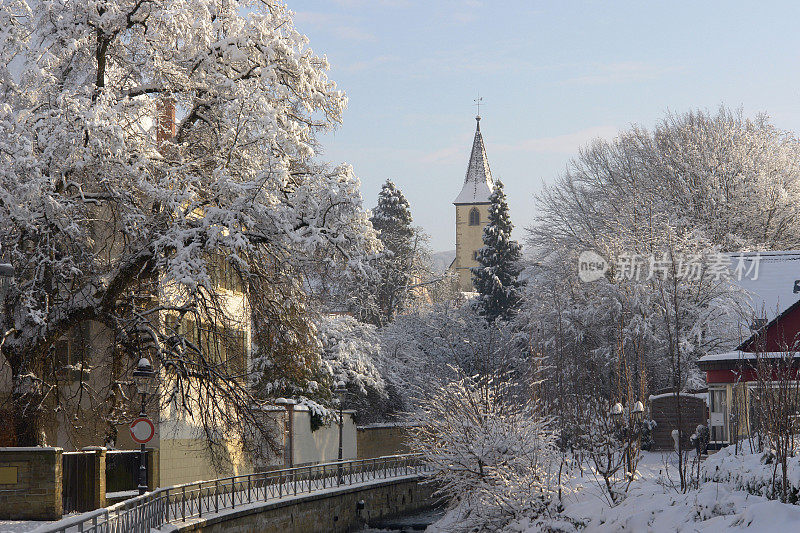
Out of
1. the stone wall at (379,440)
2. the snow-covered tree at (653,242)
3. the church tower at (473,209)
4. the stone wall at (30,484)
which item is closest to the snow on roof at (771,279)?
the snow-covered tree at (653,242)

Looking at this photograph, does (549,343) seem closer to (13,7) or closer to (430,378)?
(430,378)

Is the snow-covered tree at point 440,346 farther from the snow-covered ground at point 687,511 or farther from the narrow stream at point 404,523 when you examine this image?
the snow-covered ground at point 687,511

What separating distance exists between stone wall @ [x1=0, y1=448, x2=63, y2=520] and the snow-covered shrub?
28.9ft

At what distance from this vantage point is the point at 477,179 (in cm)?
11994

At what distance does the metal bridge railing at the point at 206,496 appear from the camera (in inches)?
610

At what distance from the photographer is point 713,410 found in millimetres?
34562

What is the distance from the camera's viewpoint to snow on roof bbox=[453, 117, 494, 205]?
118438mm

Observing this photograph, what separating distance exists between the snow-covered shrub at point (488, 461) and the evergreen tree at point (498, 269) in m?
29.1

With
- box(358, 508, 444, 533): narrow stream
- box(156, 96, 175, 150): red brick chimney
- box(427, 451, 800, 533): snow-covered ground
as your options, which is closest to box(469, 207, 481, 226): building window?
box(358, 508, 444, 533): narrow stream

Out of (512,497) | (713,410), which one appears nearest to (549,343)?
(713,410)

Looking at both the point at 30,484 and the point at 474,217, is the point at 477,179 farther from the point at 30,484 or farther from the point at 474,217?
the point at 30,484

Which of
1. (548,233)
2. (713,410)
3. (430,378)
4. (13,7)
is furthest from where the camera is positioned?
(548,233)

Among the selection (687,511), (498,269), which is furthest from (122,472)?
(498,269)

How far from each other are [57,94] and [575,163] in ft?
146
